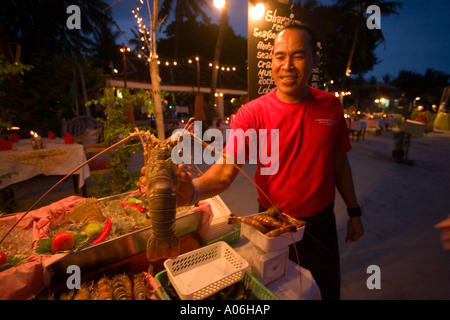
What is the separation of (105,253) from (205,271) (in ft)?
2.64

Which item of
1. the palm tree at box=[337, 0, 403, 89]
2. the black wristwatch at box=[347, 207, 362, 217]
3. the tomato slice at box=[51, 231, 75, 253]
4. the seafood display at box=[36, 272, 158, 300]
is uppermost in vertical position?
the palm tree at box=[337, 0, 403, 89]

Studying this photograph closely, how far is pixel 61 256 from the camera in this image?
1447mm

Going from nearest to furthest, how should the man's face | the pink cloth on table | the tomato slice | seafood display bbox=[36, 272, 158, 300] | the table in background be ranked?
1. the pink cloth on table
2. seafood display bbox=[36, 272, 158, 300]
3. the tomato slice
4. the man's face
5. the table in background

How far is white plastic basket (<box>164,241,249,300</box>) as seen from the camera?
132cm

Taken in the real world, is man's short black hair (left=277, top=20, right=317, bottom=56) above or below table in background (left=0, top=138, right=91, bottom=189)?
above

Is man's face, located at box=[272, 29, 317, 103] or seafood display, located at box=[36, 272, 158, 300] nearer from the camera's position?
seafood display, located at box=[36, 272, 158, 300]

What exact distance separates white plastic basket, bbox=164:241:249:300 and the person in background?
22.3 inches

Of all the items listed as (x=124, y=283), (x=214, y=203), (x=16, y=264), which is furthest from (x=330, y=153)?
(x=16, y=264)

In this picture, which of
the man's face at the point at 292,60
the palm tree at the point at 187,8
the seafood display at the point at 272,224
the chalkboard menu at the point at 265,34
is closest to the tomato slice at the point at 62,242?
the seafood display at the point at 272,224

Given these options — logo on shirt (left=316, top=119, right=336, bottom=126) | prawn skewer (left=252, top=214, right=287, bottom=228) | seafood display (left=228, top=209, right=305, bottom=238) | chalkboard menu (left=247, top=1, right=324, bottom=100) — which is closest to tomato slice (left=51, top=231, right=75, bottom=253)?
seafood display (left=228, top=209, right=305, bottom=238)

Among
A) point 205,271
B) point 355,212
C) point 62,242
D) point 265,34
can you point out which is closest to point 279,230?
point 205,271

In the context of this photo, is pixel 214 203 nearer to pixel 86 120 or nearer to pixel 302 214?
pixel 302 214

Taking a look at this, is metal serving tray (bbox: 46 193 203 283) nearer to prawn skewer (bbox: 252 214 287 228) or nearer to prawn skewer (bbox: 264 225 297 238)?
prawn skewer (bbox: 252 214 287 228)

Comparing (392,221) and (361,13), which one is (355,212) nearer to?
(392,221)
